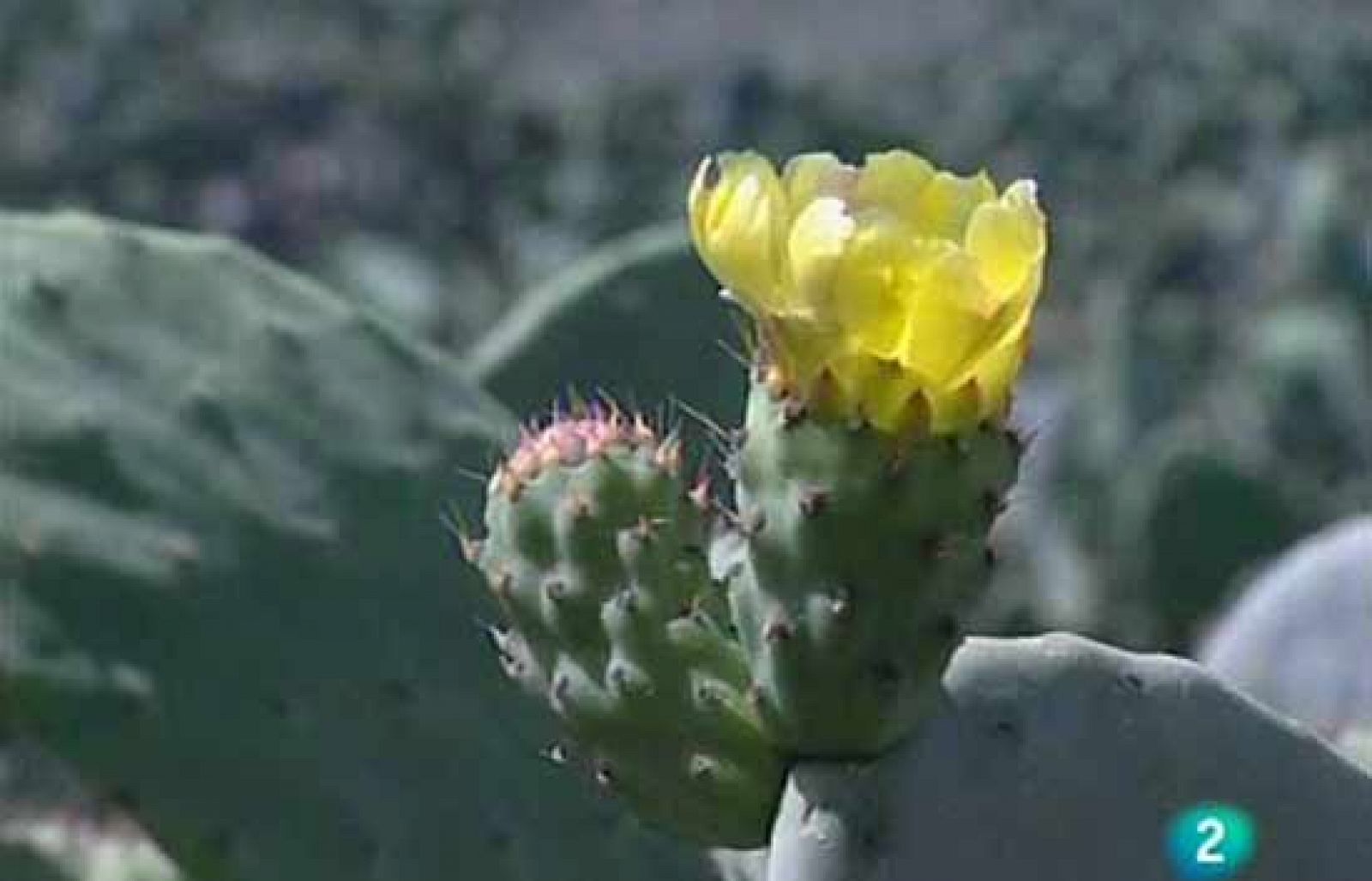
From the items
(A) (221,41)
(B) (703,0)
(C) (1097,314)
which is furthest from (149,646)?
(B) (703,0)

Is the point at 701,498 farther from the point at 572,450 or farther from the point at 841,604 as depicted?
the point at 841,604

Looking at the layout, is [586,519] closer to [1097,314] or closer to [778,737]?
[778,737]

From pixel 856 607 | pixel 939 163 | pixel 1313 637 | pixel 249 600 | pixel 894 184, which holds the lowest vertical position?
pixel 856 607

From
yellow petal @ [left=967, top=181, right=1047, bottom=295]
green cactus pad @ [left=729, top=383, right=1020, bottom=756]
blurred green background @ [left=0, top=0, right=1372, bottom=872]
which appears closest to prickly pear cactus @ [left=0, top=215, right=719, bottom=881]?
blurred green background @ [left=0, top=0, right=1372, bottom=872]

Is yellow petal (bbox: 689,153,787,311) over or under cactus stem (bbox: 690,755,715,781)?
over

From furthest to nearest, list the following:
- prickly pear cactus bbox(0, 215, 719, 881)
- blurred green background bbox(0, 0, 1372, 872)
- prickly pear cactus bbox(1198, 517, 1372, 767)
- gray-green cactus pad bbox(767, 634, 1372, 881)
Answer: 1. blurred green background bbox(0, 0, 1372, 872)
2. prickly pear cactus bbox(1198, 517, 1372, 767)
3. prickly pear cactus bbox(0, 215, 719, 881)
4. gray-green cactus pad bbox(767, 634, 1372, 881)

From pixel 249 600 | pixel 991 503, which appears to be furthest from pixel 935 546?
pixel 249 600

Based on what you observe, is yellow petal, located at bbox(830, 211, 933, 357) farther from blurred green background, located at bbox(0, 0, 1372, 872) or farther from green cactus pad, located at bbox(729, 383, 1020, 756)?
blurred green background, located at bbox(0, 0, 1372, 872)
